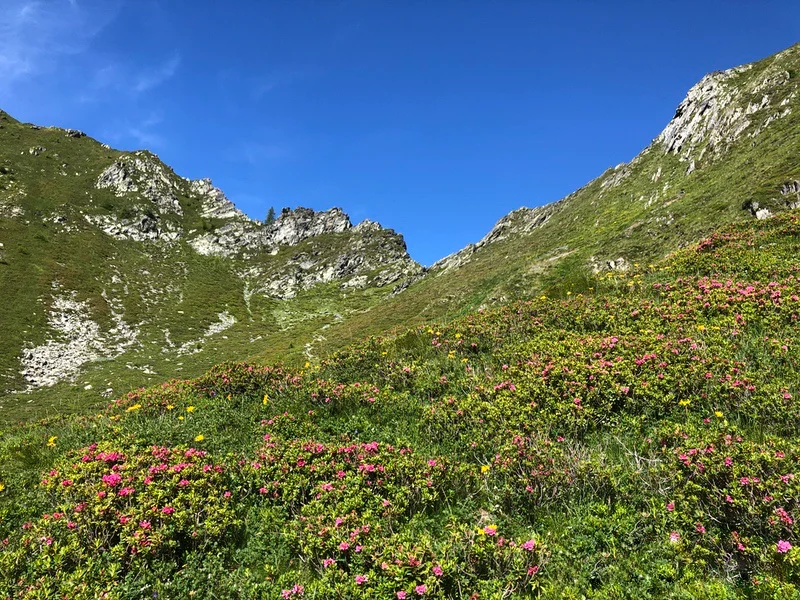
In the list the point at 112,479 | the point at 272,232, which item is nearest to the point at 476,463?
the point at 112,479

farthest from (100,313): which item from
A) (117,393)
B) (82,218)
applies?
(82,218)

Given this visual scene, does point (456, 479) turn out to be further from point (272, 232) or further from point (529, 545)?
point (272, 232)

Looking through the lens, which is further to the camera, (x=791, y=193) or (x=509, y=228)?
(x=509, y=228)

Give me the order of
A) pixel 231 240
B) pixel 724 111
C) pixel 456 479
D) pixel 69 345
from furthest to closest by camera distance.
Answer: pixel 231 240, pixel 724 111, pixel 69 345, pixel 456 479

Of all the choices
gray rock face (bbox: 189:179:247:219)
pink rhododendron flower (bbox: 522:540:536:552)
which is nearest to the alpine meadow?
pink rhododendron flower (bbox: 522:540:536:552)

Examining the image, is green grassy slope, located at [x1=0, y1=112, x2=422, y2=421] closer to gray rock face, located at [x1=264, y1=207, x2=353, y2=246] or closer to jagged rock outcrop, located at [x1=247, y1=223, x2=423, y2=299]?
jagged rock outcrop, located at [x1=247, y1=223, x2=423, y2=299]

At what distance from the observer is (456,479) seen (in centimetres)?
598

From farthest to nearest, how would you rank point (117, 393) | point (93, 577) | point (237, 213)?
1. point (237, 213)
2. point (117, 393)
3. point (93, 577)

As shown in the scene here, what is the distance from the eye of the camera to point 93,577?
4254 millimetres

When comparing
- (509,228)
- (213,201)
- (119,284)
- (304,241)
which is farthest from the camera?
(213,201)

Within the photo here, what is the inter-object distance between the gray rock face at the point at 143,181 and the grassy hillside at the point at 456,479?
5834 inches

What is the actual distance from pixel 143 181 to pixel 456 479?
537 feet

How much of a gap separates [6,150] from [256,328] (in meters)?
105

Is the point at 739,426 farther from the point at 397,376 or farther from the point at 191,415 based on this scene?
the point at 191,415
